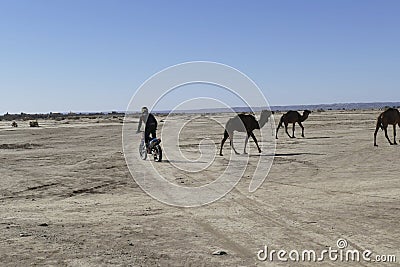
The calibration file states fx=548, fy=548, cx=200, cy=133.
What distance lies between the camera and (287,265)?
7.04 metres

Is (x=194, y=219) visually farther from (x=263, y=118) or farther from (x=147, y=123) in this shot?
(x=263, y=118)

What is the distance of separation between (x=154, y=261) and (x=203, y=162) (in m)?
12.9

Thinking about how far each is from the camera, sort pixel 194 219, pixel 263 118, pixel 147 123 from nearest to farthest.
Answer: pixel 194 219
pixel 147 123
pixel 263 118

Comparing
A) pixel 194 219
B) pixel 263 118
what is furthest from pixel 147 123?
pixel 194 219

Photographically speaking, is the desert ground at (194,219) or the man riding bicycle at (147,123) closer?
the desert ground at (194,219)

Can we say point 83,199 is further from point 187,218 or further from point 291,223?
point 291,223

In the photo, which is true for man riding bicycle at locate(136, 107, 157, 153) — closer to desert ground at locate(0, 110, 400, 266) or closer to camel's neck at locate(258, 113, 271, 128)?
desert ground at locate(0, 110, 400, 266)

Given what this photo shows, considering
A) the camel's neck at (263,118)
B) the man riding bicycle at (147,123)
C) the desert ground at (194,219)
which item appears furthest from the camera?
the camel's neck at (263,118)

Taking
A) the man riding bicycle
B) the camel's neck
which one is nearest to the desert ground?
the man riding bicycle

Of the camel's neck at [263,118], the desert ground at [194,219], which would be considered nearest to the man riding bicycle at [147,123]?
the desert ground at [194,219]

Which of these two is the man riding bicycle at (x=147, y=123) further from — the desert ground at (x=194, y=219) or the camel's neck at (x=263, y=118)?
the camel's neck at (x=263, y=118)

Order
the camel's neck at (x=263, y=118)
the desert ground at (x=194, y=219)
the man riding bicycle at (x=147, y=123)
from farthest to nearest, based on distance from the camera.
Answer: the camel's neck at (x=263, y=118)
the man riding bicycle at (x=147, y=123)
the desert ground at (x=194, y=219)

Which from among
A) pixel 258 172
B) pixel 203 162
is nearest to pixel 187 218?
pixel 258 172

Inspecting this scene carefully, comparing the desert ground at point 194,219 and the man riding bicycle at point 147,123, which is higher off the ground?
the man riding bicycle at point 147,123
